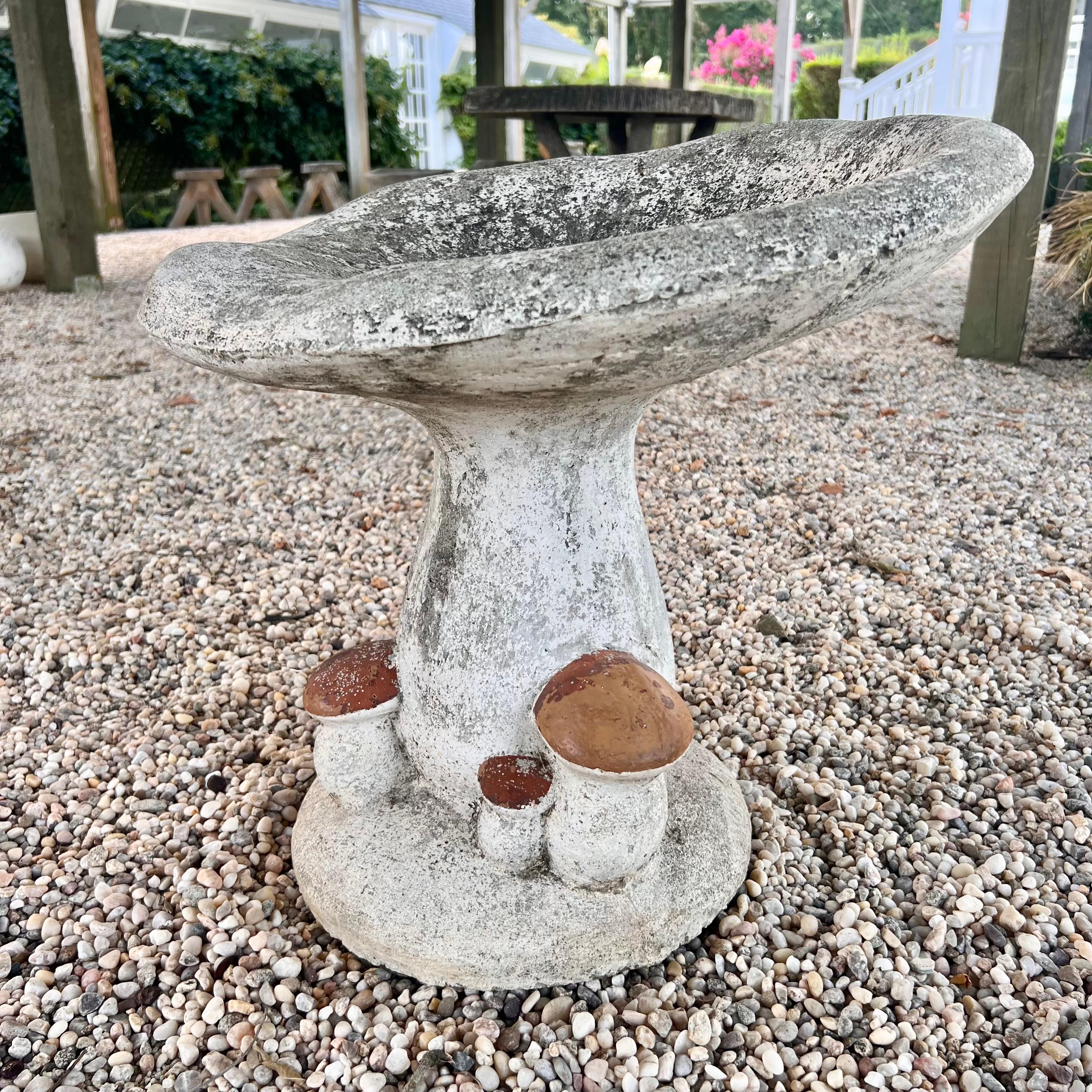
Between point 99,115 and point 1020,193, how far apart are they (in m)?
8.05

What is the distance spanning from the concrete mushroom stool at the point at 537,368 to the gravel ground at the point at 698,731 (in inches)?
5.0

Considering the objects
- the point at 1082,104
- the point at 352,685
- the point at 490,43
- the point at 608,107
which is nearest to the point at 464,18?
the point at 490,43

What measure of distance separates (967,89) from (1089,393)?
482 cm

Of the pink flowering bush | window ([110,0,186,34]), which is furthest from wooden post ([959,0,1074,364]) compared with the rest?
the pink flowering bush

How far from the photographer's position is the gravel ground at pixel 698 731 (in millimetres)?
1322

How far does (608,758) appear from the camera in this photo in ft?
3.93

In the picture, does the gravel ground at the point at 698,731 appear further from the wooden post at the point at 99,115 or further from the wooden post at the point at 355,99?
the wooden post at the point at 99,115

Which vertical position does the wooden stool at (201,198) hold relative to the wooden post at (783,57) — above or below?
below

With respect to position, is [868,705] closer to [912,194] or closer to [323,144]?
[912,194]

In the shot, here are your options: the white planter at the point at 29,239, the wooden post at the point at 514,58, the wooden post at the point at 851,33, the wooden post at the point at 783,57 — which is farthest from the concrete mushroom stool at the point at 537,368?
the wooden post at the point at 851,33

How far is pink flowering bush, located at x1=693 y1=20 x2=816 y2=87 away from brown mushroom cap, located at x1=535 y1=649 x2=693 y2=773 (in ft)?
62.9

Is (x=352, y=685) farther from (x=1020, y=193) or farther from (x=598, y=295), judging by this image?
(x=1020, y=193)

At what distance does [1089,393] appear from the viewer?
13.6 feet

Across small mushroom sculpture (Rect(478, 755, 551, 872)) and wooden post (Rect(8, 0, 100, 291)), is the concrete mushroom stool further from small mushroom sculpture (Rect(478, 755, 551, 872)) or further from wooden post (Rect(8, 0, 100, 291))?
wooden post (Rect(8, 0, 100, 291))
